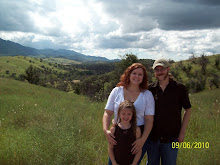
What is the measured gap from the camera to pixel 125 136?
2.77 metres

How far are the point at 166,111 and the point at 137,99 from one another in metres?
0.51

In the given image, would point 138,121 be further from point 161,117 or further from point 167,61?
point 167,61

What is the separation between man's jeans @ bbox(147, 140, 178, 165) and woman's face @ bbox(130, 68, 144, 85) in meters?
1.05

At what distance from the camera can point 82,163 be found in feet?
13.3

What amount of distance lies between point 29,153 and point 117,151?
238 cm

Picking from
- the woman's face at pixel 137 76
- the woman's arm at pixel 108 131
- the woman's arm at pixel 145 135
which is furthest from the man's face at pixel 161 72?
the woman's arm at pixel 108 131

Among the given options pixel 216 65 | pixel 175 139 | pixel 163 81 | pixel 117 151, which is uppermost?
pixel 216 65

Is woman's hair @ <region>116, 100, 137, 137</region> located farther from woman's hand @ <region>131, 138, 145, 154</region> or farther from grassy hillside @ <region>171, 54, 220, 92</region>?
grassy hillside @ <region>171, 54, 220, 92</region>

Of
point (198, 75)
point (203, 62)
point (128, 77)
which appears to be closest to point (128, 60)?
point (128, 77)

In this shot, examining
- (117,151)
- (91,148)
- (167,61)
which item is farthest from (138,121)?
(91,148)

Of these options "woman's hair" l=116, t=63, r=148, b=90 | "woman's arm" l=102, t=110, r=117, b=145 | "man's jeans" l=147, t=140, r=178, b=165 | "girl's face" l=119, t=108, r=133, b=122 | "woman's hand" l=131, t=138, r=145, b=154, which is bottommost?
"man's jeans" l=147, t=140, r=178, b=165

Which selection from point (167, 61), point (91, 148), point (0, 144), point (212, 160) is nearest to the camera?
point (167, 61)

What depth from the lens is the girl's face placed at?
8.77ft

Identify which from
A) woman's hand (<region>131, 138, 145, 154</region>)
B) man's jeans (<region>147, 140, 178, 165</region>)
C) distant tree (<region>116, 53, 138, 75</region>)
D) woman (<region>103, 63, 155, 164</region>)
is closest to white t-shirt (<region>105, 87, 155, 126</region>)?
woman (<region>103, 63, 155, 164</region>)
